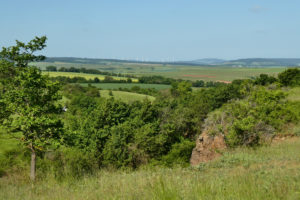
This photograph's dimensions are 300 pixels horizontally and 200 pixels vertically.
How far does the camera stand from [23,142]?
54.1ft

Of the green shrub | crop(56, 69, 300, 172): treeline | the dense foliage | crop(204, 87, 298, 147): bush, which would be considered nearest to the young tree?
the dense foliage

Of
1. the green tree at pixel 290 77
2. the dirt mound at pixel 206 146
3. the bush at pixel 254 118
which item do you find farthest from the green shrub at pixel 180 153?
the green tree at pixel 290 77

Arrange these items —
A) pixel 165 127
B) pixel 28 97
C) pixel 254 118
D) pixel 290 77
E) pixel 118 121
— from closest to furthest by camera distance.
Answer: pixel 28 97
pixel 254 118
pixel 118 121
pixel 165 127
pixel 290 77

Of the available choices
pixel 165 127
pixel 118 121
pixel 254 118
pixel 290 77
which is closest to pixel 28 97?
pixel 254 118

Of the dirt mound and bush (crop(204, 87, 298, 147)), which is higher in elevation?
bush (crop(204, 87, 298, 147))

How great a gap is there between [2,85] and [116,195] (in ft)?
47.5

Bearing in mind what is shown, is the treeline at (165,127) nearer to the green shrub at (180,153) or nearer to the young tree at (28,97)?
the green shrub at (180,153)

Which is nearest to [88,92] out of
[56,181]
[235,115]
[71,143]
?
[235,115]

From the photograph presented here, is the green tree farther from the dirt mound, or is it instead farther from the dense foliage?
the dirt mound

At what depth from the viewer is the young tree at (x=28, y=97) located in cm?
1631

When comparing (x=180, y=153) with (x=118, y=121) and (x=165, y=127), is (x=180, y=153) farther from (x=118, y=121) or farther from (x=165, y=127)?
(x=118, y=121)

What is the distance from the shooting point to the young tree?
16.3m

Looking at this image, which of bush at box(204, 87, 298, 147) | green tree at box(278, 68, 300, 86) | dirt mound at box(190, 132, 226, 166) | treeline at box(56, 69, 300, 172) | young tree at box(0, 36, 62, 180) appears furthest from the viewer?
green tree at box(278, 68, 300, 86)

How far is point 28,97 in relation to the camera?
16.5 meters
